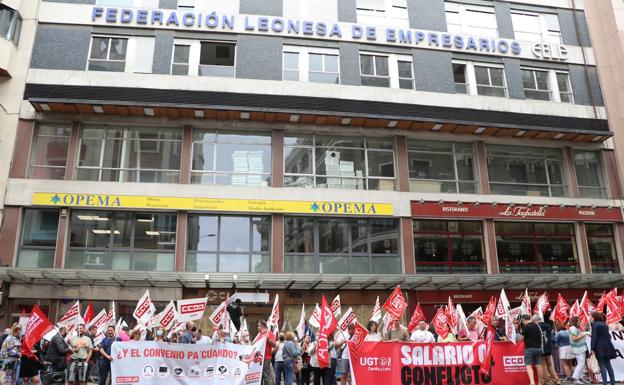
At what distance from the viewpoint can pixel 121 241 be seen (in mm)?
21797

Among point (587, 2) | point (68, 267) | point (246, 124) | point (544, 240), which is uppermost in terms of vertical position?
point (587, 2)

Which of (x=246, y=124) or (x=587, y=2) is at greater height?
(x=587, y=2)

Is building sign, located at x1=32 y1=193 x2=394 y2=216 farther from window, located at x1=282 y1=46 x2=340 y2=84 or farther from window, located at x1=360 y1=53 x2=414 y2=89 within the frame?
window, located at x1=360 y1=53 x2=414 y2=89

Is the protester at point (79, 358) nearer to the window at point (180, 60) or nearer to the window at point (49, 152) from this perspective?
the window at point (49, 152)

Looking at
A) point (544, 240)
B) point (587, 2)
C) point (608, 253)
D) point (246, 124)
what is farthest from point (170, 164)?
point (587, 2)

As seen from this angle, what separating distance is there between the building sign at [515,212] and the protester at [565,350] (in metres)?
9.28

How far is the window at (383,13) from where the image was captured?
86.9 ft

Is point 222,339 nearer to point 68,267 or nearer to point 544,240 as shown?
point 68,267

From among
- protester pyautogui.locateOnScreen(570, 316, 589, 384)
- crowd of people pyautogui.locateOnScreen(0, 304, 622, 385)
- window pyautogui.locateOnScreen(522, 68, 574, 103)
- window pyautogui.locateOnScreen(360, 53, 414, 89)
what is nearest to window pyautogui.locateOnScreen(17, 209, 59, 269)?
crowd of people pyautogui.locateOnScreen(0, 304, 622, 385)

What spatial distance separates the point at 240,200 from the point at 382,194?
659 cm

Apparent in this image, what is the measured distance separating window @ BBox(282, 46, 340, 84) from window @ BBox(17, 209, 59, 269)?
486 inches

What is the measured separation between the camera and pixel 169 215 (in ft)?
73.2

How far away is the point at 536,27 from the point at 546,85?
11.9 ft

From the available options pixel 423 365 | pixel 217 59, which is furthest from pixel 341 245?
pixel 423 365
